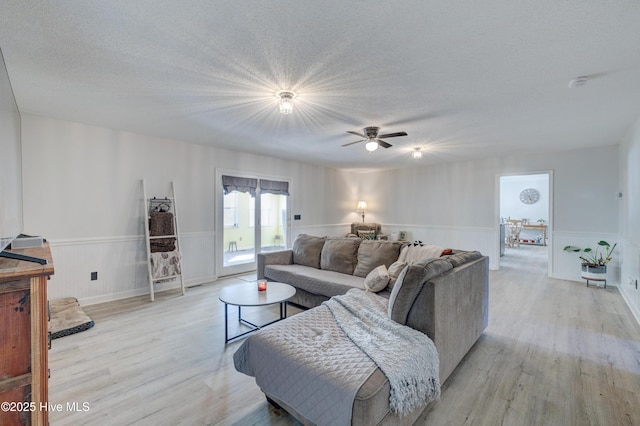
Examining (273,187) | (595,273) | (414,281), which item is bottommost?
(595,273)

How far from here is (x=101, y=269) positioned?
3.91 metres

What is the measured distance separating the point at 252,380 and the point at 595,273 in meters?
5.62


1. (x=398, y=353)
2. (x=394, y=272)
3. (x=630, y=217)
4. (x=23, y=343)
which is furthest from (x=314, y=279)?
(x=630, y=217)

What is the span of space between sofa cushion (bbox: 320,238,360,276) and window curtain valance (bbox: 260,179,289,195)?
2377mm

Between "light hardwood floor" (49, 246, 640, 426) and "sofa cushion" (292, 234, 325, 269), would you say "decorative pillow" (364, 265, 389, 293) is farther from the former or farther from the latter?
"sofa cushion" (292, 234, 325, 269)

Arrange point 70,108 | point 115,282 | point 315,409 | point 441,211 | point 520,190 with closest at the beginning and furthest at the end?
point 315,409, point 70,108, point 115,282, point 441,211, point 520,190

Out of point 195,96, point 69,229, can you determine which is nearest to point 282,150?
point 195,96

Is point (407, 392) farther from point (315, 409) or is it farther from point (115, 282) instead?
point (115, 282)

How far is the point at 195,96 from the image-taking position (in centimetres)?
279

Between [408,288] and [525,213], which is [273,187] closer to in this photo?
[408,288]

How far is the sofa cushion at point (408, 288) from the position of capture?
1.95 metres

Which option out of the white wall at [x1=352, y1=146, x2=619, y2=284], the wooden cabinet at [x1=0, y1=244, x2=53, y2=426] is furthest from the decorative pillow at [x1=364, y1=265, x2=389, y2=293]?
the white wall at [x1=352, y1=146, x2=619, y2=284]

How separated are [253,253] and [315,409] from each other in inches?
179

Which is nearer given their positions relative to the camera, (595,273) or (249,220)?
(595,273)
